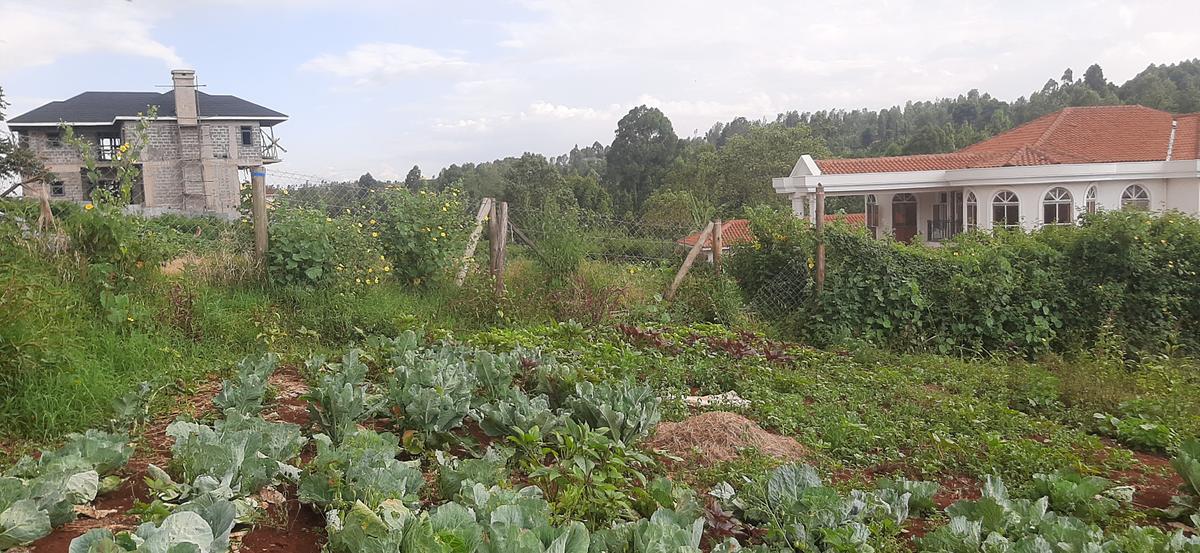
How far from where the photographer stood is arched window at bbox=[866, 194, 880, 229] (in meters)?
32.2

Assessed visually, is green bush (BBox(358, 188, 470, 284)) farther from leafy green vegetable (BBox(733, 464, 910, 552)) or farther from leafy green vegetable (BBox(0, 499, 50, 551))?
leafy green vegetable (BBox(0, 499, 50, 551))

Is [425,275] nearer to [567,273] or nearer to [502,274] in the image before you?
[502,274]

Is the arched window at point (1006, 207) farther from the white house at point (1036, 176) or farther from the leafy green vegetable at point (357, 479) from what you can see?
the leafy green vegetable at point (357, 479)

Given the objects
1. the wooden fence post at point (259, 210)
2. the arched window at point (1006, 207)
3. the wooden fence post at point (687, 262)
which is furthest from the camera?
the arched window at point (1006, 207)

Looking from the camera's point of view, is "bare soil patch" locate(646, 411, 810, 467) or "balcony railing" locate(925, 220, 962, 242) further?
"balcony railing" locate(925, 220, 962, 242)

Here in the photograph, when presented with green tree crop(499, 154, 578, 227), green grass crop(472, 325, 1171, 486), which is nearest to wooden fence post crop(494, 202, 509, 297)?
green grass crop(472, 325, 1171, 486)

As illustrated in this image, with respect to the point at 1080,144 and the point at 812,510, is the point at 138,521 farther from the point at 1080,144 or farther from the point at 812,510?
the point at 1080,144

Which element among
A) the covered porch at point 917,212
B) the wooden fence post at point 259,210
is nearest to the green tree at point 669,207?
the covered porch at point 917,212

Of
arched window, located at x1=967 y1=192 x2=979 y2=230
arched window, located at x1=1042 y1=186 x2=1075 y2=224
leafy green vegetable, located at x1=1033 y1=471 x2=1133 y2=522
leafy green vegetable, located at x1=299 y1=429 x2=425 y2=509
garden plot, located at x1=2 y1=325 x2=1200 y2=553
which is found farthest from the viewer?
arched window, located at x1=967 y1=192 x2=979 y2=230

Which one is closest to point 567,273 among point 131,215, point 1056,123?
point 131,215

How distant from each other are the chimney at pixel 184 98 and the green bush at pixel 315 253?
4065 centimetres

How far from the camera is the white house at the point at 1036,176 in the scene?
86.6ft

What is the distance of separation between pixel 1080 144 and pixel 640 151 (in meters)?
31.2

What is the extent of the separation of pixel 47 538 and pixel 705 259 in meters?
8.87
